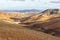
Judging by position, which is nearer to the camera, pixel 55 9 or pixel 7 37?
pixel 7 37

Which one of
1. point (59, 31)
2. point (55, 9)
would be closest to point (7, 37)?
point (59, 31)

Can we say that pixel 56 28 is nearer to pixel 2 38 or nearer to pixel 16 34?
pixel 16 34

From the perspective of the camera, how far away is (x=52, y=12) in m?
51.4

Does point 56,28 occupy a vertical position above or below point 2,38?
below

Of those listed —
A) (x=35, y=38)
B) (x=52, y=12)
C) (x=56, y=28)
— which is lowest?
(x=52, y=12)

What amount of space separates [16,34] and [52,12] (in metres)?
40.7

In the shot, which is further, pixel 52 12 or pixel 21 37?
pixel 52 12

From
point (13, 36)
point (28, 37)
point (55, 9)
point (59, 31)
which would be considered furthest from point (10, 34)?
point (55, 9)

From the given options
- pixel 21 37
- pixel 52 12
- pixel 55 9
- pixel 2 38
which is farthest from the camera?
pixel 55 9

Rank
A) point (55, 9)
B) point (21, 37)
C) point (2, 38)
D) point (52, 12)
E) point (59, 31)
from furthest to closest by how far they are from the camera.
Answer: point (55, 9)
point (52, 12)
point (59, 31)
point (21, 37)
point (2, 38)

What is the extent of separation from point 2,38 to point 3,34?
67 cm

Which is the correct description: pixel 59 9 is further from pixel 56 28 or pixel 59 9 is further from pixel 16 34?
pixel 16 34

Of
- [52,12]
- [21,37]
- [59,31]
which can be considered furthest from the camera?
[52,12]

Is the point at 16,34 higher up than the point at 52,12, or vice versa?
the point at 16,34
